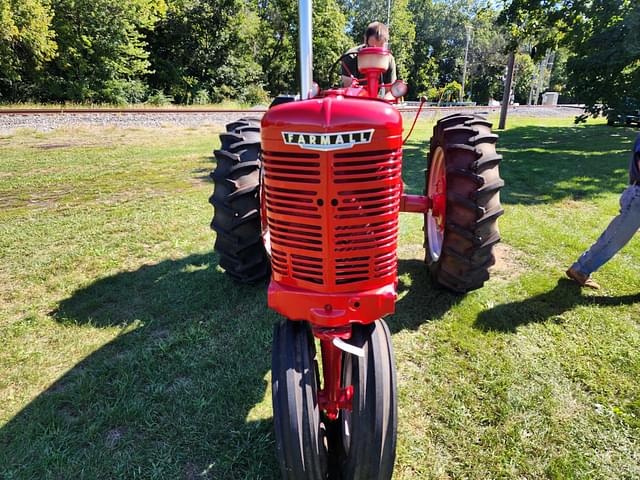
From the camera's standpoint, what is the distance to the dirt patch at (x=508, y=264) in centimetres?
413

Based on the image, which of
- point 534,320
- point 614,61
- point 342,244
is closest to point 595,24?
point 614,61

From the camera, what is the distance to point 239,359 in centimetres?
294

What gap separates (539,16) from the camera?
44.3 ft

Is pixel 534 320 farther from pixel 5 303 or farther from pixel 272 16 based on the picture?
→ pixel 272 16

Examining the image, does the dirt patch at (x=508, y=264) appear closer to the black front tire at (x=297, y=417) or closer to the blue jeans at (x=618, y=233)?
the blue jeans at (x=618, y=233)

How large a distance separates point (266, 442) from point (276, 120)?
65.3 inches

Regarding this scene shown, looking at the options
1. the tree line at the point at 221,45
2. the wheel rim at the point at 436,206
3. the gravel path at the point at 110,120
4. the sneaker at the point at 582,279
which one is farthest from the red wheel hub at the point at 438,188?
the gravel path at the point at 110,120

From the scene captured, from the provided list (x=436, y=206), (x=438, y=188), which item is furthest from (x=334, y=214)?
(x=438, y=188)

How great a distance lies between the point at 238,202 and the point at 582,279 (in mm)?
3078

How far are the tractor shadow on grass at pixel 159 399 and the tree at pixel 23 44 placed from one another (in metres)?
22.8

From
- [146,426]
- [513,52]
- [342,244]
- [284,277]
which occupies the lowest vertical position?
[146,426]

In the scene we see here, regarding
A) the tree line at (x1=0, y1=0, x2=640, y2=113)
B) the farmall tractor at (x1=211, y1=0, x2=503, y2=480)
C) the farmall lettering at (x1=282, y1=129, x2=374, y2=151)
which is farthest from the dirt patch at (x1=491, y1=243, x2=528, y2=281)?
the tree line at (x1=0, y1=0, x2=640, y2=113)

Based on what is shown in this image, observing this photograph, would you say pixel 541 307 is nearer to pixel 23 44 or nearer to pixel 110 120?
pixel 110 120

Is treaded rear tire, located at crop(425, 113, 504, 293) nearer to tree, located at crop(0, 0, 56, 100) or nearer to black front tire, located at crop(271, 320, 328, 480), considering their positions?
black front tire, located at crop(271, 320, 328, 480)
